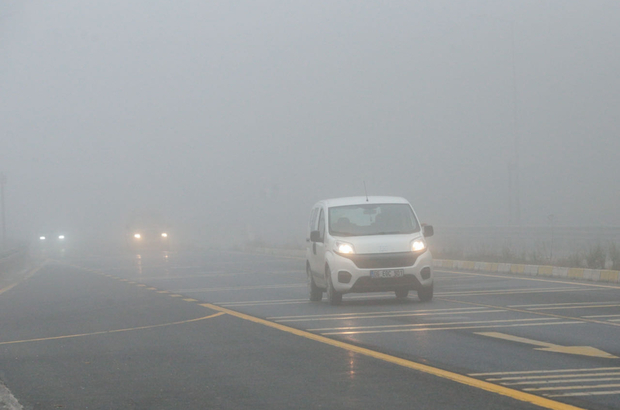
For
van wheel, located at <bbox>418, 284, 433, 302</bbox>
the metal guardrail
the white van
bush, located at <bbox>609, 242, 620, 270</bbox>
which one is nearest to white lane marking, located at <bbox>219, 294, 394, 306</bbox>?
the white van

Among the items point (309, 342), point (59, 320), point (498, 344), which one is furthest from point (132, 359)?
point (59, 320)

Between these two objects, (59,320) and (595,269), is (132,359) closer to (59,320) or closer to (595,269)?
(59,320)

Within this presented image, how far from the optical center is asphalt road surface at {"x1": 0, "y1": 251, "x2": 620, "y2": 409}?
25.1 feet

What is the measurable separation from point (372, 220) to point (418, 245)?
1.15 metres

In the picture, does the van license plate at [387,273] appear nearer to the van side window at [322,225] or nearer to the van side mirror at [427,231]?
the van side mirror at [427,231]

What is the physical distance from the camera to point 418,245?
53.0ft

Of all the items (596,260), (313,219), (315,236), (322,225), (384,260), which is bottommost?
(596,260)

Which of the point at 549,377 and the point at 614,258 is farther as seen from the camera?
the point at 614,258

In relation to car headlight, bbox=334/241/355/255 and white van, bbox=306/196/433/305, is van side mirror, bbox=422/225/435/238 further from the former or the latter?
car headlight, bbox=334/241/355/255

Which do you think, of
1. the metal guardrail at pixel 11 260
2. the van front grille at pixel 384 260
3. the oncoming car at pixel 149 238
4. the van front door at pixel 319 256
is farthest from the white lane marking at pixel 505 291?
the oncoming car at pixel 149 238

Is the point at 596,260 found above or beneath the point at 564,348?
above

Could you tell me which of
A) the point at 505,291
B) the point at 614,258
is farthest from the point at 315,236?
the point at 614,258

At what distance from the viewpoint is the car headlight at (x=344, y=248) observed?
52.5ft

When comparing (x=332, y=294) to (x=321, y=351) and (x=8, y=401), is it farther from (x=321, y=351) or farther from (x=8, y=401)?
(x=8, y=401)
